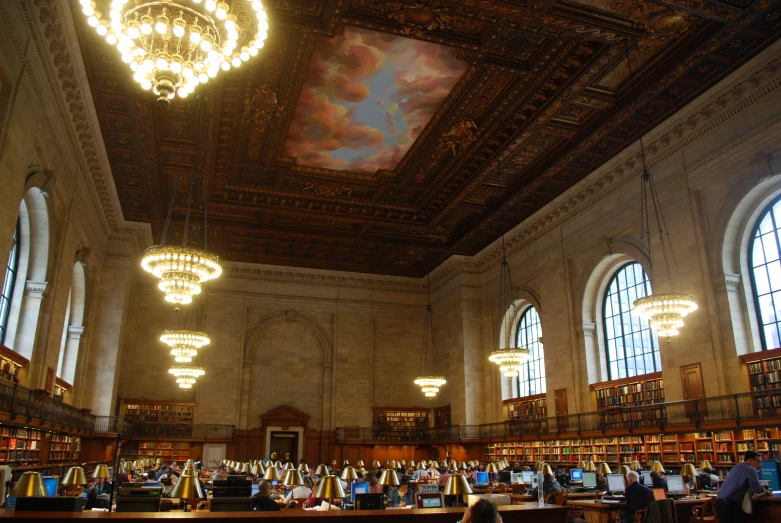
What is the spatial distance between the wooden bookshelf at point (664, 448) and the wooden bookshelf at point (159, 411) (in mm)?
10625

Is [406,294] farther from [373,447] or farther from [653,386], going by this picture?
[653,386]

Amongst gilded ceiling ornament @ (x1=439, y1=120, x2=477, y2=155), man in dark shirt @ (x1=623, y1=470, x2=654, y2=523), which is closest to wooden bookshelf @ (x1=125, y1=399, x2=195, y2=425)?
gilded ceiling ornament @ (x1=439, y1=120, x2=477, y2=155)

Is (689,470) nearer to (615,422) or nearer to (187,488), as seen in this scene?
(615,422)

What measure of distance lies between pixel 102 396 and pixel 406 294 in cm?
1135

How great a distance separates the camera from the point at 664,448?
12703mm

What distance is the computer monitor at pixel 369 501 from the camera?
16.5 ft

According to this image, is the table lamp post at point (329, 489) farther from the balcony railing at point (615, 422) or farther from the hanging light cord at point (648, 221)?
the hanging light cord at point (648, 221)

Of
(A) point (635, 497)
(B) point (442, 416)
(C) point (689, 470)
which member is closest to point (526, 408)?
(B) point (442, 416)

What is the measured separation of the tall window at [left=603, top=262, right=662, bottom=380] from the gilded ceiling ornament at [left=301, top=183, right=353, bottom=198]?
7.26 metres

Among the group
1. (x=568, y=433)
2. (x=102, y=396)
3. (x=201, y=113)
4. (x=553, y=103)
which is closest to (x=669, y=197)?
(x=553, y=103)

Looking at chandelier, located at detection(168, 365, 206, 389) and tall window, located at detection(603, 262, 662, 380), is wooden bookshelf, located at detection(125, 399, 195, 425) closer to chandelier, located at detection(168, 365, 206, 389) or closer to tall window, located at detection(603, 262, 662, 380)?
chandelier, located at detection(168, 365, 206, 389)

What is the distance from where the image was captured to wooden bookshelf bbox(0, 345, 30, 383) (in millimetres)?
10703

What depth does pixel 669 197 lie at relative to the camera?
13.3m

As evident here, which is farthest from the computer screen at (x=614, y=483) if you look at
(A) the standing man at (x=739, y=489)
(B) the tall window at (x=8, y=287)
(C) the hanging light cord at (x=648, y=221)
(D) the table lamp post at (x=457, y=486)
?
(B) the tall window at (x=8, y=287)
